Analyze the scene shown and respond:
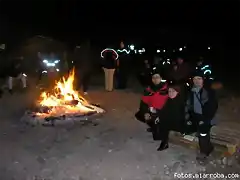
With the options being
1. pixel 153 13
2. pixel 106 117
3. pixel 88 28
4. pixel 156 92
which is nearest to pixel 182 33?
pixel 153 13

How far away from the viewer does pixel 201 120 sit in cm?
700

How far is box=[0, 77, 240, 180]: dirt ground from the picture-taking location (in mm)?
6621

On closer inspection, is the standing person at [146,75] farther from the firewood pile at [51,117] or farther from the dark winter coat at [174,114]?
the dark winter coat at [174,114]

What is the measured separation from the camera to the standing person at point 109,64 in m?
13.2

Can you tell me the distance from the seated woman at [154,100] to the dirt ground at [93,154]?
0.59 m

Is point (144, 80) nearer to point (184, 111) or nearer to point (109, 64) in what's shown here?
point (109, 64)

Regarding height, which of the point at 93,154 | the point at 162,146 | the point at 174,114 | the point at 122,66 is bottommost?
the point at 93,154

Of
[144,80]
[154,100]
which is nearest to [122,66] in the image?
[144,80]

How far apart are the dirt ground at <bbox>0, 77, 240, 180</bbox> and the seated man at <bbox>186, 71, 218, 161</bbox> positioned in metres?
0.31

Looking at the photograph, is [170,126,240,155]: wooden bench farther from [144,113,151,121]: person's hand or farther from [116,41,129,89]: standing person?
[116,41,129,89]: standing person

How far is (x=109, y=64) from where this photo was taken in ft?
44.1

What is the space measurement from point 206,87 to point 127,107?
4486 millimetres

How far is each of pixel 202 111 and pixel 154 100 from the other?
126 cm

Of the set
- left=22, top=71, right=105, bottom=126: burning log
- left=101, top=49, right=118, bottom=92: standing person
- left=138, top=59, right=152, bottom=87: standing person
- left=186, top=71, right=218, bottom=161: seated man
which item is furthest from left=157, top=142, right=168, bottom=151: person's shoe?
left=101, top=49, right=118, bottom=92: standing person
